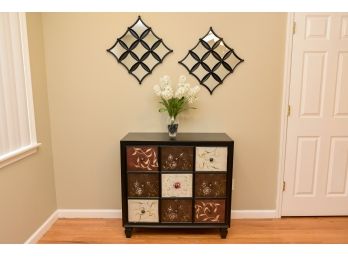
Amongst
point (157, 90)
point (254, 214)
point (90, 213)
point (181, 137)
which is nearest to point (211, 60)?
point (157, 90)

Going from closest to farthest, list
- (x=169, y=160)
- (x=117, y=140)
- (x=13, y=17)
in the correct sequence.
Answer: (x=13, y=17) → (x=169, y=160) → (x=117, y=140)

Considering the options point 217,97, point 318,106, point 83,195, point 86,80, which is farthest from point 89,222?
point 318,106

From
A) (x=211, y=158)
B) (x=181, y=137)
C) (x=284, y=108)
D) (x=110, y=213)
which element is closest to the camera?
(x=211, y=158)

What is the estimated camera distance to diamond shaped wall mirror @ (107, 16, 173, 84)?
231cm

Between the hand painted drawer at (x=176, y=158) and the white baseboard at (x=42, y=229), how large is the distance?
1.23m

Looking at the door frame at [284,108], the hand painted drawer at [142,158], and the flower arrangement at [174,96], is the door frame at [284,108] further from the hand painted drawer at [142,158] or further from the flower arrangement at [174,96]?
the hand painted drawer at [142,158]

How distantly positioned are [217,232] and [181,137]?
93cm

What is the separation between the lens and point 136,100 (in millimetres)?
2426

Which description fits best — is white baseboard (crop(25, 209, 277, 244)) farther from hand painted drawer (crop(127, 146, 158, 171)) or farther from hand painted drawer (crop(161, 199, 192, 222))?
hand painted drawer (crop(127, 146, 158, 171))

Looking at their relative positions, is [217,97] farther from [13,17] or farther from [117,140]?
[13,17]

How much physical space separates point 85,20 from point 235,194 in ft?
7.12

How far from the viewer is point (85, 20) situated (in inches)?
90.9

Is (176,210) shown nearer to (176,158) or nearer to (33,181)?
(176,158)

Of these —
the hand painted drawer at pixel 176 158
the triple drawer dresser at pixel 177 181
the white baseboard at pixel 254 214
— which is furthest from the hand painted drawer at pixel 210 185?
the white baseboard at pixel 254 214
